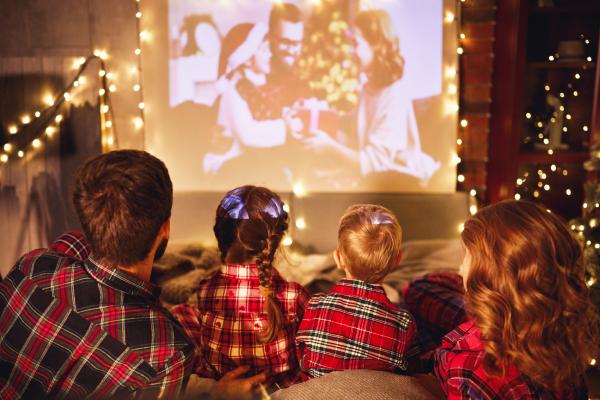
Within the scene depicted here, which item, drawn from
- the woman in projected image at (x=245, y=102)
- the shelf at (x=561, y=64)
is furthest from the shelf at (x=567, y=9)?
the woman in projected image at (x=245, y=102)

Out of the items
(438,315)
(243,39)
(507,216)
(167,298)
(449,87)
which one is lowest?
(167,298)

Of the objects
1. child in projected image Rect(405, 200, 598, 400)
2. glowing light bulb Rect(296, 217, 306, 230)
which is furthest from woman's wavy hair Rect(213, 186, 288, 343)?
glowing light bulb Rect(296, 217, 306, 230)

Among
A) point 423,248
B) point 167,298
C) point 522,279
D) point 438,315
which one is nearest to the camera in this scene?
point 522,279

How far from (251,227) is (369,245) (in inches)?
15.2

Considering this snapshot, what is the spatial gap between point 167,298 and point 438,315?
4.49 ft

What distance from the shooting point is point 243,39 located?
356 cm

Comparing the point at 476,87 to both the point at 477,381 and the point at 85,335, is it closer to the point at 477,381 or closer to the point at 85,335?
the point at 477,381

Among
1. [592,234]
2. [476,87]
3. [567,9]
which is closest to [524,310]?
[592,234]

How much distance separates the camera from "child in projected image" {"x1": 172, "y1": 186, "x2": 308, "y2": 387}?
174cm

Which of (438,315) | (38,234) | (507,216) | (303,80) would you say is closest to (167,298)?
(38,234)

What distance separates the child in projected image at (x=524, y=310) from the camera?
114 centimetres

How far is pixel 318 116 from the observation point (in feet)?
11.8

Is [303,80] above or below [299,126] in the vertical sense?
above

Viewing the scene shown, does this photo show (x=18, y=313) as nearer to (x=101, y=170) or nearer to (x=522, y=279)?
(x=101, y=170)
